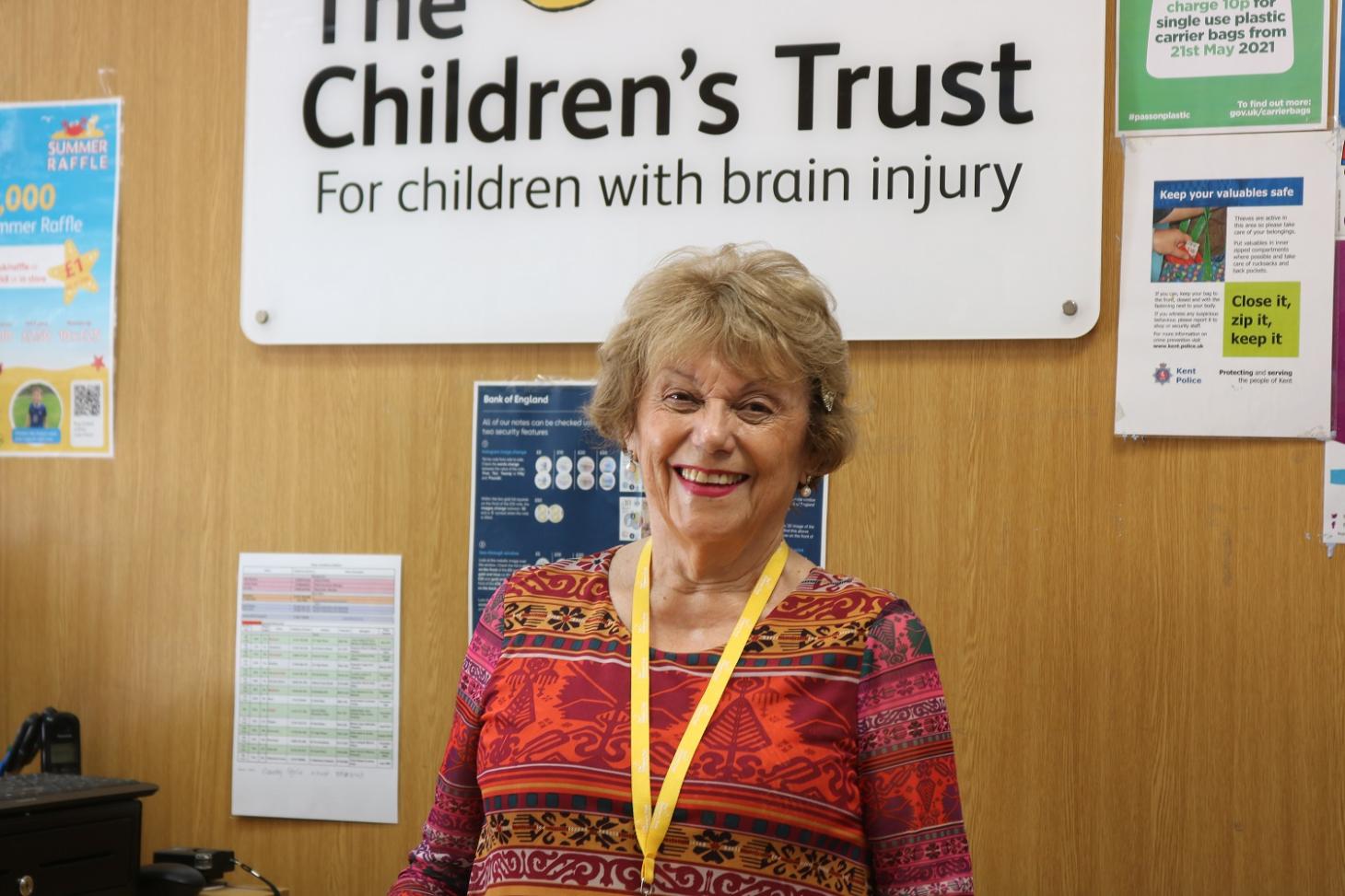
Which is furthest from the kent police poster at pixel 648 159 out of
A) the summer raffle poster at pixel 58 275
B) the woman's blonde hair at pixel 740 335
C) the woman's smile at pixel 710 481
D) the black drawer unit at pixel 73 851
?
the black drawer unit at pixel 73 851

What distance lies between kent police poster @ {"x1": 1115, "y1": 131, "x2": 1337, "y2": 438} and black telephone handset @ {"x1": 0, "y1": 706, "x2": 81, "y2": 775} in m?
1.89

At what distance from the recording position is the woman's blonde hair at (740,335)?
4.99 feet

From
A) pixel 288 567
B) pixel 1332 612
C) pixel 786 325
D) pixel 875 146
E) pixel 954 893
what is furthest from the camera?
pixel 288 567

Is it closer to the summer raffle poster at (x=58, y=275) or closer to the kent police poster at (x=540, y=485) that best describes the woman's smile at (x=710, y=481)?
the kent police poster at (x=540, y=485)

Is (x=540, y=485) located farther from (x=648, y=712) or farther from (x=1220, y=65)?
(x=1220, y=65)

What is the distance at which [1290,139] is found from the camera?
6.81ft

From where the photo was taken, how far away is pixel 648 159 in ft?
7.58

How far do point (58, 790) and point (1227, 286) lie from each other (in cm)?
195

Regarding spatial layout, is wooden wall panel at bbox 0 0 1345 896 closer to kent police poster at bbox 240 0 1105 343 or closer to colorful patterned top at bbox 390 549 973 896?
kent police poster at bbox 240 0 1105 343

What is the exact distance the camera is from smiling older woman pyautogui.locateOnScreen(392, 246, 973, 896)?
1.42m

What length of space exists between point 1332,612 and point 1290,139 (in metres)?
0.72

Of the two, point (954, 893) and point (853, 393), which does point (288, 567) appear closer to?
point (853, 393)

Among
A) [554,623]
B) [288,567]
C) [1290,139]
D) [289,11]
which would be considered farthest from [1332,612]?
[289,11]

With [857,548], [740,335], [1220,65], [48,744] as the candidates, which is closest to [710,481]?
[740,335]
